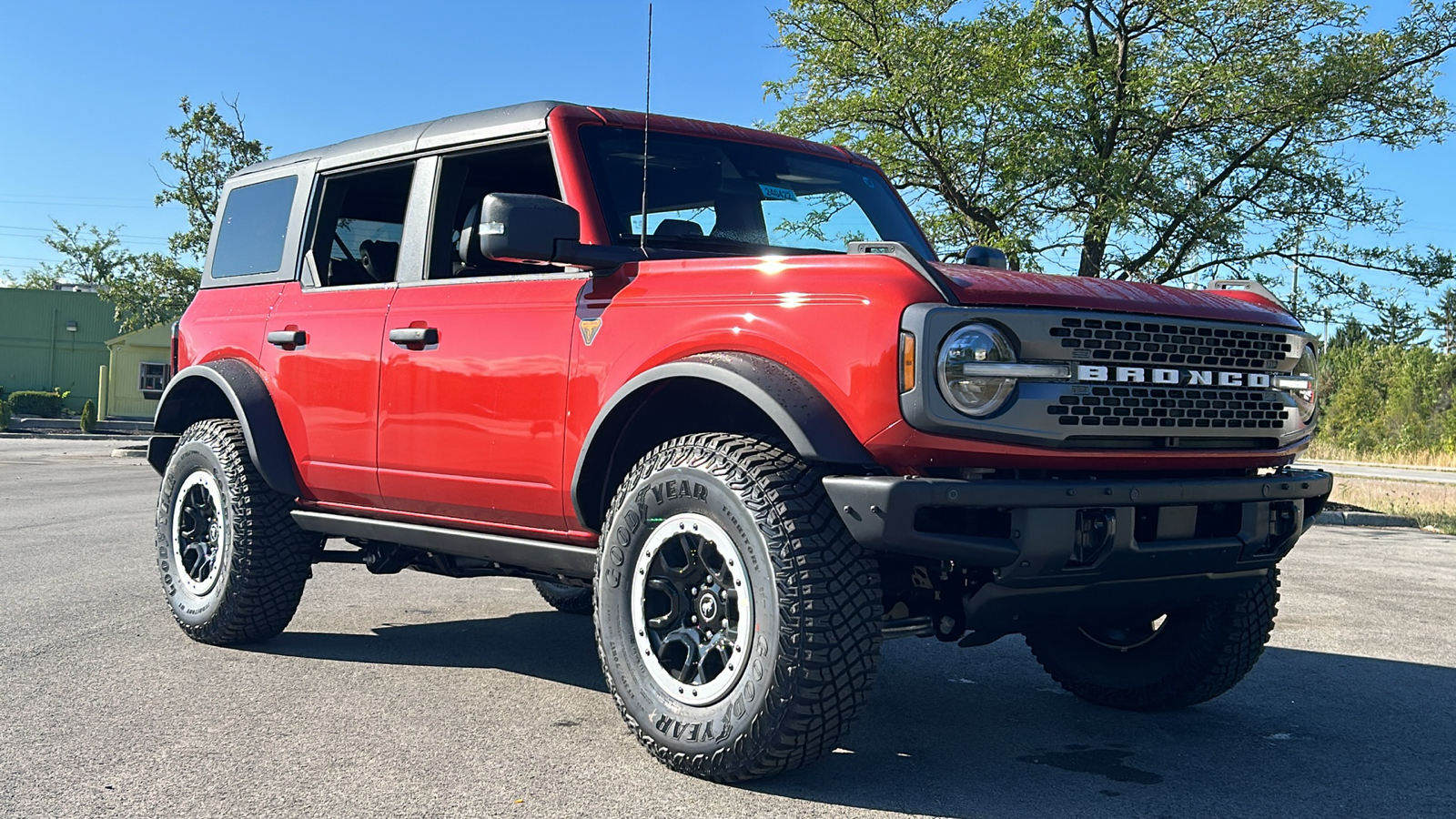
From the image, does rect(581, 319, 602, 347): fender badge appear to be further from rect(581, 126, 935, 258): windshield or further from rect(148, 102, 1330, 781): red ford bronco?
rect(581, 126, 935, 258): windshield

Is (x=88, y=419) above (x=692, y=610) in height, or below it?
below

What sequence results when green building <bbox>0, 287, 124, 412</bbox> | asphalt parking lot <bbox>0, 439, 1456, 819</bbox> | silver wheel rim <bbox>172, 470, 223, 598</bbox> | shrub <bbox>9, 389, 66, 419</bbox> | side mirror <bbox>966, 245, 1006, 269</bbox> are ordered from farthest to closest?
green building <bbox>0, 287, 124, 412</bbox> → shrub <bbox>9, 389, 66, 419</bbox> → silver wheel rim <bbox>172, 470, 223, 598</bbox> → side mirror <bbox>966, 245, 1006, 269</bbox> → asphalt parking lot <bbox>0, 439, 1456, 819</bbox>

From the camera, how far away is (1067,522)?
11.6 ft

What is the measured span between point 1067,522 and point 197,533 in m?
4.31

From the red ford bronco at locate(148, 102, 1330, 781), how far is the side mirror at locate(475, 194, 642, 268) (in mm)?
11

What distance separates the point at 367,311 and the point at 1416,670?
4837mm

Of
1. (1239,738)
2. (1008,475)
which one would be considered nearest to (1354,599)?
(1239,738)

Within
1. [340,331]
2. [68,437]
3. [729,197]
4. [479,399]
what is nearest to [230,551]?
[340,331]

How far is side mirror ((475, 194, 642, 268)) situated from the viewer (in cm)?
416

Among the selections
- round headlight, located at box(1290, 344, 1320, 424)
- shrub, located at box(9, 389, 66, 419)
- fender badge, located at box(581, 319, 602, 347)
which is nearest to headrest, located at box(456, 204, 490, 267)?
fender badge, located at box(581, 319, 602, 347)

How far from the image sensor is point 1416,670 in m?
5.97

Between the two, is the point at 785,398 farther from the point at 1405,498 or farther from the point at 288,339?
Result: the point at 1405,498

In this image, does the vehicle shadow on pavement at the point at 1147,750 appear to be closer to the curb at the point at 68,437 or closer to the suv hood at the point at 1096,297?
the suv hood at the point at 1096,297

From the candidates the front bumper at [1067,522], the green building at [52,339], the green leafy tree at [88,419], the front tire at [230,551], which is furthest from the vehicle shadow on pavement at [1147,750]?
the green building at [52,339]
